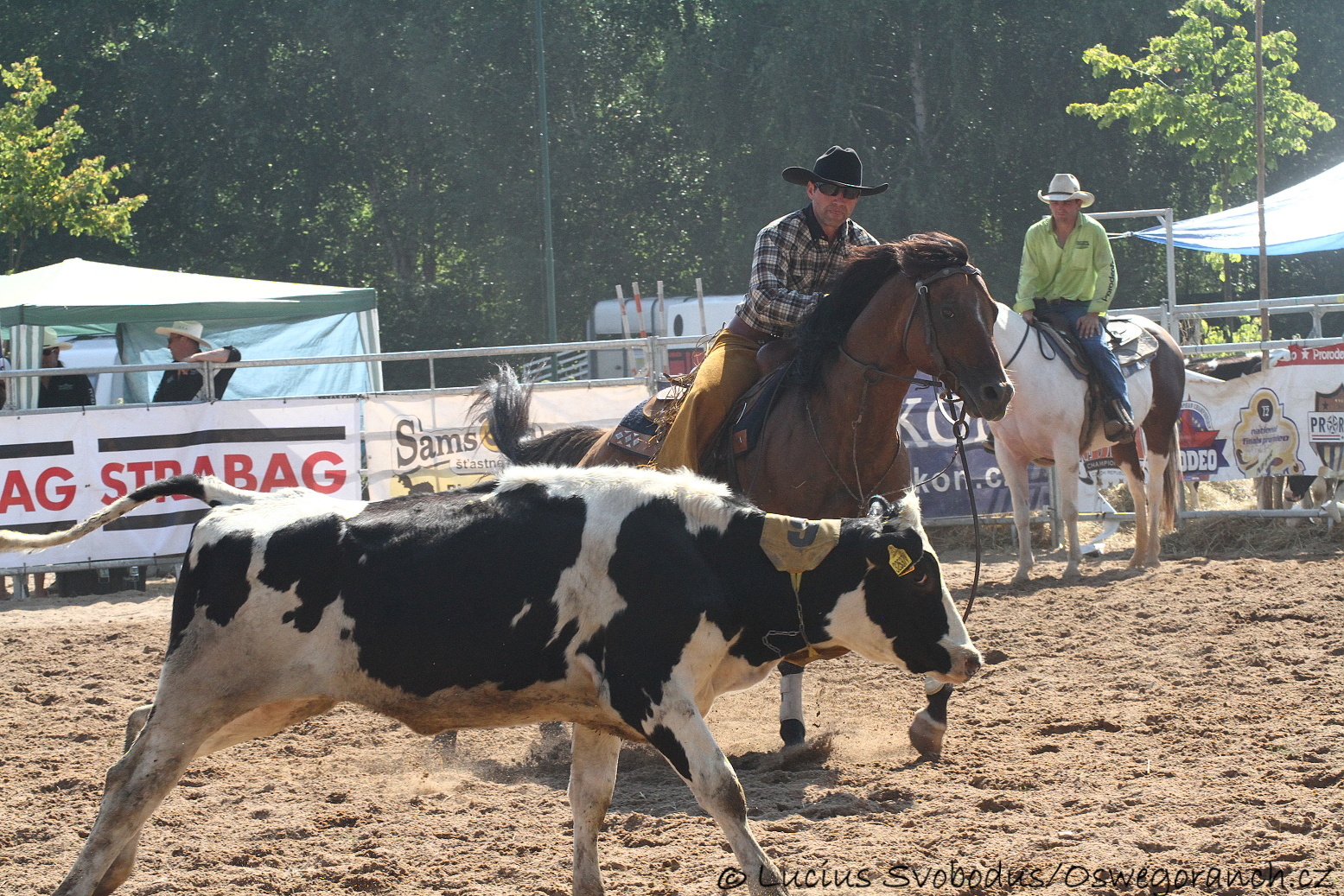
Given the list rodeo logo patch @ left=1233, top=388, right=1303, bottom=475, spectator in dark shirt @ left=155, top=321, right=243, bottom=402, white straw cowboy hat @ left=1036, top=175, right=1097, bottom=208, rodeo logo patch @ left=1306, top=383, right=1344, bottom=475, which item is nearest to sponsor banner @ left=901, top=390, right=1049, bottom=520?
rodeo logo patch @ left=1233, top=388, right=1303, bottom=475

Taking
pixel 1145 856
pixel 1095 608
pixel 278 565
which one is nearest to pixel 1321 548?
pixel 1095 608

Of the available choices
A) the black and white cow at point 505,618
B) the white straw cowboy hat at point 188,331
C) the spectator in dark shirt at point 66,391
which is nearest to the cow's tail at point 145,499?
the black and white cow at point 505,618

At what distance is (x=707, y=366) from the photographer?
237 inches

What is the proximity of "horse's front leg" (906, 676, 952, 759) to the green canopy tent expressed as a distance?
10.3 m

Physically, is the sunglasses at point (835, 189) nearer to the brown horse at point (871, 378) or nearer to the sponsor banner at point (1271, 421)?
the brown horse at point (871, 378)

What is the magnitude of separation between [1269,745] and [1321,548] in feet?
19.3

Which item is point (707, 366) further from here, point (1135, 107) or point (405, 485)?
point (1135, 107)

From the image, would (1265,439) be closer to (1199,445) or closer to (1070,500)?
(1199,445)

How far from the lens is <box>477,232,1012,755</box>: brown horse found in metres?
5.34

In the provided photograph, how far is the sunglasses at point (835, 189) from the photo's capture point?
598cm

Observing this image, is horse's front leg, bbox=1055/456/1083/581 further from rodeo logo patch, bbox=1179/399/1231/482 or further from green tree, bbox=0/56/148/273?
green tree, bbox=0/56/148/273

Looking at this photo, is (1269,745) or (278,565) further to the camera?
(1269,745)

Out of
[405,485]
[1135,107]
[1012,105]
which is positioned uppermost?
[1012,105]

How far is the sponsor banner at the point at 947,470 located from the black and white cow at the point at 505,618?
286 inches
